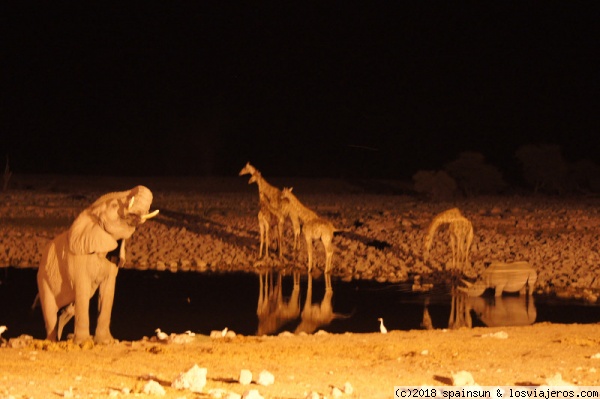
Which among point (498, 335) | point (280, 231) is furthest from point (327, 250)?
point (498, 335)

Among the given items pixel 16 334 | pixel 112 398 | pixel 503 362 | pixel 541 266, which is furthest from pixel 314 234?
pixel 112 398

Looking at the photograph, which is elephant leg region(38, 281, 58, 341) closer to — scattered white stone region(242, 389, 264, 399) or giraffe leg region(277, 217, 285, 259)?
scattered white stone region(242, 389, 264, 399)

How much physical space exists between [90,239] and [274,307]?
5.42 meters

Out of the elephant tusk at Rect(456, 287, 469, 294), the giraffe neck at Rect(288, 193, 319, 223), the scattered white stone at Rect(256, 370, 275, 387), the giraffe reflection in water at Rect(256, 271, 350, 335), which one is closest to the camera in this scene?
the scattered white stone at Rect(256, 370, 275, 387)

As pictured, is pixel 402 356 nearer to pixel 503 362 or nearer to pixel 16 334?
pixel 503 362

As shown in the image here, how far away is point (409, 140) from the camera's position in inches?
2928

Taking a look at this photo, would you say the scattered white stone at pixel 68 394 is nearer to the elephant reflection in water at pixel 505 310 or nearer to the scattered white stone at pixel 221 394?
the scattered white stone at pixel 221 394

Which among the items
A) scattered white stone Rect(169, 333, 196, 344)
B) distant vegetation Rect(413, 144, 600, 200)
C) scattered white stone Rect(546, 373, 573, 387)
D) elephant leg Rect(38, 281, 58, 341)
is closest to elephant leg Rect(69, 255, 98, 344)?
elephant leg Rect(38, 281, 58, 341)

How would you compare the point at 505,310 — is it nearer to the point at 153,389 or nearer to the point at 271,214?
the point at 271,214

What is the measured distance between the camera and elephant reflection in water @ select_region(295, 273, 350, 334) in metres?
13.7

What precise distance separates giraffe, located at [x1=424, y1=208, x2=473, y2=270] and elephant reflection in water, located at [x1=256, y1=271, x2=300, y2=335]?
8.06 feet

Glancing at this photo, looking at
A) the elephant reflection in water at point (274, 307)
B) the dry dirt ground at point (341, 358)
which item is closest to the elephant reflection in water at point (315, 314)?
the elephant reflection in water at point (274, 307)

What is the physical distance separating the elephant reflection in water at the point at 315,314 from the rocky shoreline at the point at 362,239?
2.17 m

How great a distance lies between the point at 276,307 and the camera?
15.3 meters
